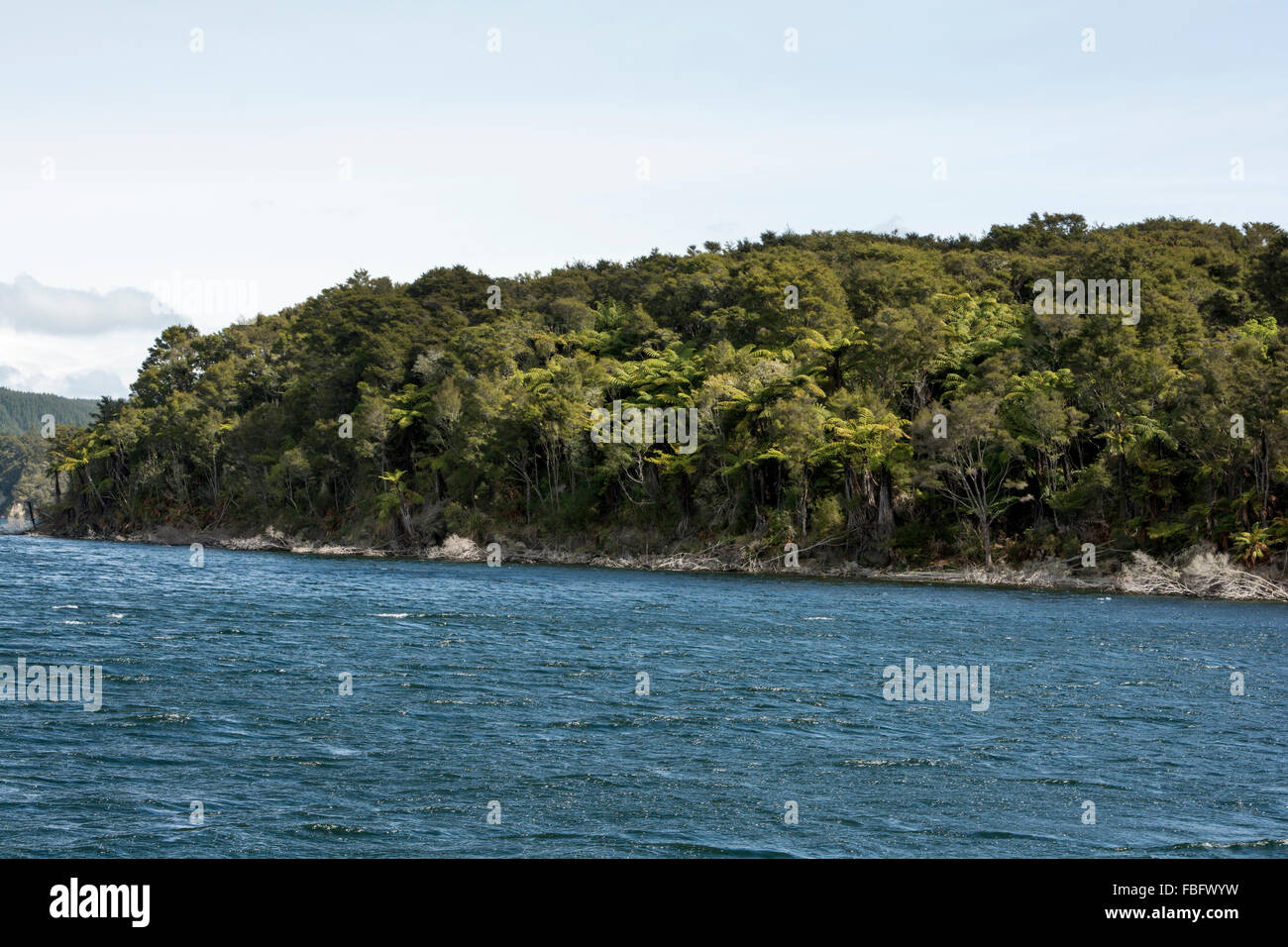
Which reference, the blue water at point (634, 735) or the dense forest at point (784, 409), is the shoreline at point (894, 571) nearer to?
the dense forest at point (784, 409)

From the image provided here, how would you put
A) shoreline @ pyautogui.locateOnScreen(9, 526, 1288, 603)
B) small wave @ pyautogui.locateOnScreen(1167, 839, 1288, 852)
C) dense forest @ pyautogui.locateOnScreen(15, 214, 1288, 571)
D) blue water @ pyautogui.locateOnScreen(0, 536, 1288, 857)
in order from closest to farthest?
small wave @ pyautogui.locateOnScreen(1167, 839, 1288, 852) → blue water @ pyautogui.locateOnScreen(0, 536, 1288, 857) → shoreline @ pyautogui.locateOnScreen(9, 526, 1288, 603) → dense forest @ pyautogui.locateOnScreen(15, 214, 1288, 571)

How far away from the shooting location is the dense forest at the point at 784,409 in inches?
1912

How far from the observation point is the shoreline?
44000 mm

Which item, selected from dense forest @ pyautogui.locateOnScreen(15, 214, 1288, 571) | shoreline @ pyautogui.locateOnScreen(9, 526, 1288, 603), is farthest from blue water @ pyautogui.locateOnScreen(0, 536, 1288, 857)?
dense forest @ pyautogui.locateOnScreen(15, 214, 1288, 571)

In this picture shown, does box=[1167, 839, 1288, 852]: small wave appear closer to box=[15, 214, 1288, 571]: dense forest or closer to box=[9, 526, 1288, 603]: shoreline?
box=[9, 526, 1288, 603]: shoreline

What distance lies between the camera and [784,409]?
180 feet

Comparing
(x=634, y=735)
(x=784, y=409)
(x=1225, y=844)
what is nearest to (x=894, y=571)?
(x=784, y=409)

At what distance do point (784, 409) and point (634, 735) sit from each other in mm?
36653

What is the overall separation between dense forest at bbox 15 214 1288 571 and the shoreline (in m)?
1.14

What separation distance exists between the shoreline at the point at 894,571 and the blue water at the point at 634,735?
7.03 metres

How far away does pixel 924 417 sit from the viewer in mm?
51406

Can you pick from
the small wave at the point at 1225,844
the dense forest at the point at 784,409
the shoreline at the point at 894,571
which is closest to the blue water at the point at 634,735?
the small wave at the point at 1225,844
